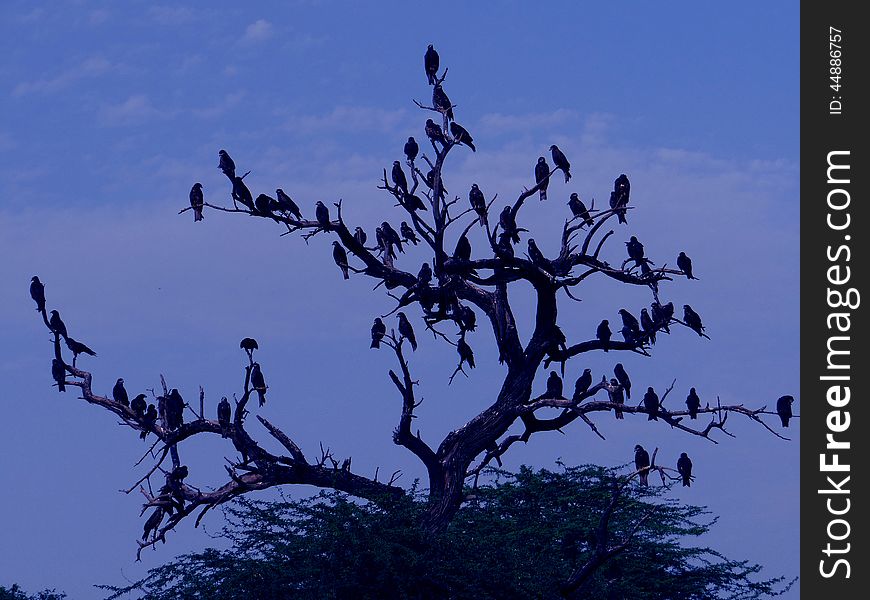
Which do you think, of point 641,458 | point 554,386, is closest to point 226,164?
point 554,386

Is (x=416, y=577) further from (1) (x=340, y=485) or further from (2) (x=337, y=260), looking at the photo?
(2) (x=337, y=260)

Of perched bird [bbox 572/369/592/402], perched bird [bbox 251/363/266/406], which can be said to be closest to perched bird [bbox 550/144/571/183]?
perched bird [bbox 572/369/592/402]

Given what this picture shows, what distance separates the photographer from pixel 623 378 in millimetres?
18391

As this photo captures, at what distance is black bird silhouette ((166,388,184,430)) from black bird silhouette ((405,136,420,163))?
4.59m

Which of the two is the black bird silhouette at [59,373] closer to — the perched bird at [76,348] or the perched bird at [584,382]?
the perched bird at [76,348]

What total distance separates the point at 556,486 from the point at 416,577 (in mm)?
7794

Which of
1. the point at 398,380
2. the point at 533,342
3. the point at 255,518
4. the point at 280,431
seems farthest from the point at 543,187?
the point at 255,518

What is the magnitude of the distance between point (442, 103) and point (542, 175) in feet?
6.45

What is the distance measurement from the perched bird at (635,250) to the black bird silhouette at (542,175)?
1405 mm

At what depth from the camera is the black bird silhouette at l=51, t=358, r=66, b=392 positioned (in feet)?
57.0

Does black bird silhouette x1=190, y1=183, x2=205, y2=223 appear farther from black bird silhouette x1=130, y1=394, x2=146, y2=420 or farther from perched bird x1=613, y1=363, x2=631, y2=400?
perched bird x1=613, y1=363, x2=631, y2=400

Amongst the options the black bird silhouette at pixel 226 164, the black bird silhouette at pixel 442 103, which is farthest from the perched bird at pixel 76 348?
the black bird silhouette at pixel 442 103

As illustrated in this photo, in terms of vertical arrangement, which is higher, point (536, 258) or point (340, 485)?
point (536, 258)
